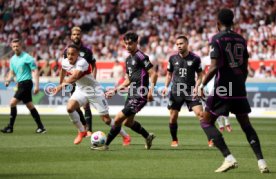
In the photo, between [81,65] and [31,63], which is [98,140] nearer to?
[81,65]

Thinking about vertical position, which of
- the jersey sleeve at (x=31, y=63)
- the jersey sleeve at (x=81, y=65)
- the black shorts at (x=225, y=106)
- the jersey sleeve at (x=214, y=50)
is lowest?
the jersey sleeve at (x=31, y=63)

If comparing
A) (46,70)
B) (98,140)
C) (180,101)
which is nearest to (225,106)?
(98,140)

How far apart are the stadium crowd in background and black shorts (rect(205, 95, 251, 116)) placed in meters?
19.8

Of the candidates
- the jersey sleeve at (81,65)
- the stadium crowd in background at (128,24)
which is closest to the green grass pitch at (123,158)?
the jersey sleeve at (81,65)

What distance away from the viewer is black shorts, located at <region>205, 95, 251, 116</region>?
11.3 meters

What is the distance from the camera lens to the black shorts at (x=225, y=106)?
446 inches

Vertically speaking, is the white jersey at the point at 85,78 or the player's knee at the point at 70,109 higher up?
the white jersey at the point at 85,78

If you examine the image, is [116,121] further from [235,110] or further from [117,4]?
[117,4]

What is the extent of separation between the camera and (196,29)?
35188 millimetres

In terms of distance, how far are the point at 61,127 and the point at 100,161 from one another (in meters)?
10.1

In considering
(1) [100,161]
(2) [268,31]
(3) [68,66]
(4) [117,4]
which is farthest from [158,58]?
(1) [100,161]

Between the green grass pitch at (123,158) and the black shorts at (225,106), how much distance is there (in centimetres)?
93

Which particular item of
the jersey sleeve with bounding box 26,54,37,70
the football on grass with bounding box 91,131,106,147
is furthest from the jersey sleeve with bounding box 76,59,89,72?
A: the jersey sleeve with bounding box 26,54,37,70

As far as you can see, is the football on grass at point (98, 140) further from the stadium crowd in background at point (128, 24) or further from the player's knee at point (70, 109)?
the stadium crowd in background at point (128, 24)
